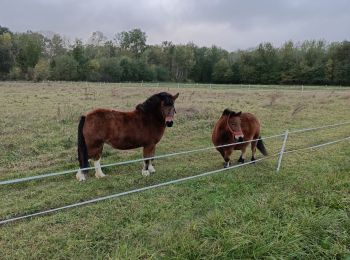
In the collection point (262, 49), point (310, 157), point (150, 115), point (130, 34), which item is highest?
point (130, 34)

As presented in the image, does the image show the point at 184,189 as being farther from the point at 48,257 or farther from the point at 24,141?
the point at 24,141

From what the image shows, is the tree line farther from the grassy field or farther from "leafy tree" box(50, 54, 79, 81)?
the grassy field

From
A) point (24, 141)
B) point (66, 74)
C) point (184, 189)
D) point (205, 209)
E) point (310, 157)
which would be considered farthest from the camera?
point (66, 74)

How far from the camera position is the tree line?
207 feet

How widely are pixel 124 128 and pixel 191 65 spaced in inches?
2843

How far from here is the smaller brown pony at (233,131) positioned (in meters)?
7.22

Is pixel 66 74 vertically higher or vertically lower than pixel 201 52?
lower

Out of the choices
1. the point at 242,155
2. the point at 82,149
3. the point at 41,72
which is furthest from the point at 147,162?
the point at 41,72

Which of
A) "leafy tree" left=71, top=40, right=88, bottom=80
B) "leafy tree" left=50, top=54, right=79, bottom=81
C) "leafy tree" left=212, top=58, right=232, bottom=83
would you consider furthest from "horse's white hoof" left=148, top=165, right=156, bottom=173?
"leafy tree" left=212, top=58, right=232, bottom=83

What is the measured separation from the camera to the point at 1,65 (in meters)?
61.2

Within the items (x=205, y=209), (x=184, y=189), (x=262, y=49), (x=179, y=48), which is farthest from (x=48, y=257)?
(x=179, y=48)

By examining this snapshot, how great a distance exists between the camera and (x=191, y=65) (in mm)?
77250

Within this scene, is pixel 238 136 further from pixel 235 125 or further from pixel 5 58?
pixel 5 58

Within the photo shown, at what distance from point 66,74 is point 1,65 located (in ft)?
36.8
